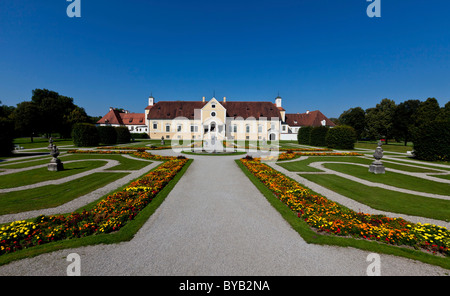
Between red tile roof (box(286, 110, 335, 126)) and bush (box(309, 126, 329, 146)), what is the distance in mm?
19854

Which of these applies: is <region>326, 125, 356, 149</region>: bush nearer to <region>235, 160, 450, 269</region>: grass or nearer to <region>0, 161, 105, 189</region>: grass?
<region>235, 160, 450, 269</region>: grass

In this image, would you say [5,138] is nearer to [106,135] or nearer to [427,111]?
[106,135]

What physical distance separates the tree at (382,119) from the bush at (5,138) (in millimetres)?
78544

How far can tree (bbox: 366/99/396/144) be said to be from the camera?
5222cm

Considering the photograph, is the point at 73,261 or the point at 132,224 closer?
the point at 73,261

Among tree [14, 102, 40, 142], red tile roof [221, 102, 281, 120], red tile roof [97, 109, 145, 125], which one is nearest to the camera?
tree [14, 102, 40, 142]

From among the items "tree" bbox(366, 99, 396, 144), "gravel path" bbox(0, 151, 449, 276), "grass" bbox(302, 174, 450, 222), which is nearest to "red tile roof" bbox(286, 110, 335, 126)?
"tree" bbox(366, 99, 396, 144)

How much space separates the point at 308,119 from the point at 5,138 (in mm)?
68265

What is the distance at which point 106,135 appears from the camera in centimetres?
3559

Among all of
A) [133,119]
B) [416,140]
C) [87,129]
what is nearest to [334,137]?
[416,140]

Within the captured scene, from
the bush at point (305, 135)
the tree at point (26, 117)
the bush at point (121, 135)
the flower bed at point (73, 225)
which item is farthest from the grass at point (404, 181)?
the tree at point (26, 117)
